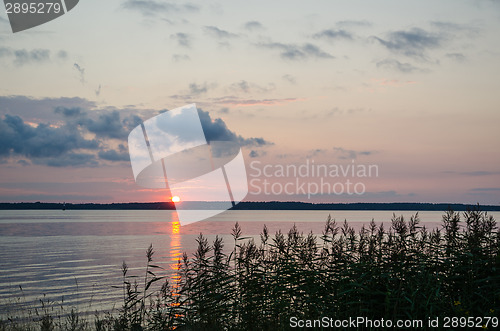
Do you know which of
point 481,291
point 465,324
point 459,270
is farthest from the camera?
point 459,270

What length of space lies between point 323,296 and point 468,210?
4.44 metres

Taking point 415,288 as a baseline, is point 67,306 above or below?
below

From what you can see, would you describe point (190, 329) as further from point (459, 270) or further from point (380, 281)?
point (459, 270)

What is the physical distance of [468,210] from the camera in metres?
11.6

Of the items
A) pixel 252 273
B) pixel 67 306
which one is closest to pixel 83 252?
pixel 67 306

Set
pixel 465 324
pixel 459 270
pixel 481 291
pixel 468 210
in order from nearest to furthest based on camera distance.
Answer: pixel 465 324, pixel 481 291, pixel 459 270, pixel 468 210

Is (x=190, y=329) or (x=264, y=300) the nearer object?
(x=190, y=329)

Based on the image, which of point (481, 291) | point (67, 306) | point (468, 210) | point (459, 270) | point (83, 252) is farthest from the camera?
point (83, 252)

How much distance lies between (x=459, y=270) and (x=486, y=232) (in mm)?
1766

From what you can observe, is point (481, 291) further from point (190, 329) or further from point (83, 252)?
point (83, 252)

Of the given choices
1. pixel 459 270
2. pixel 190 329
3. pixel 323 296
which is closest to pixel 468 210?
pixel 459 270

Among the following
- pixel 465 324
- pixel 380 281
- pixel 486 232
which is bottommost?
pixel 465 324

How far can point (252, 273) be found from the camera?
473 inches

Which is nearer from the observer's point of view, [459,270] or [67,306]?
[459,270]
